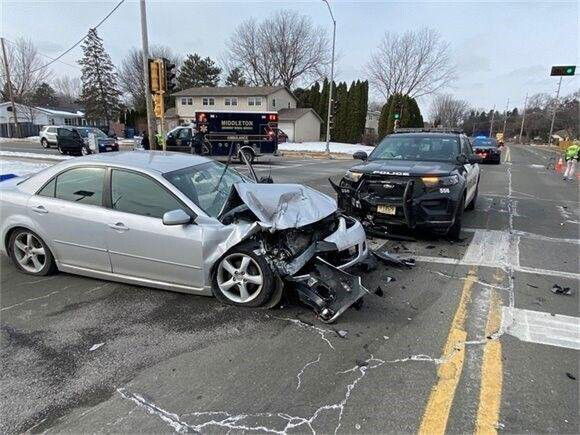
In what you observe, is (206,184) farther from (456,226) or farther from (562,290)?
(562,290)

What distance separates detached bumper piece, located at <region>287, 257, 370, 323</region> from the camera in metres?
3.71

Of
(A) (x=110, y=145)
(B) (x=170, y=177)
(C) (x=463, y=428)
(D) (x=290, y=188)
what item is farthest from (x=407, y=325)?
(A) (x=110, y=145)

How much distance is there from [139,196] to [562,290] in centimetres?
471

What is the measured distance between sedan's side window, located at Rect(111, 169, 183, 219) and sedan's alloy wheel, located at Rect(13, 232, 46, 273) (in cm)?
124

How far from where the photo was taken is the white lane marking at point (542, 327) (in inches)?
138

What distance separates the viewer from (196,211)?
403 cm

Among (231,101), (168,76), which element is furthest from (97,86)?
(168,76)

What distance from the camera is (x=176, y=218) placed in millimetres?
3855

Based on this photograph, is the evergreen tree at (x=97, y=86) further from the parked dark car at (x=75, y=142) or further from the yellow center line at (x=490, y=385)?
the yellow center line at (x=490, y=385)

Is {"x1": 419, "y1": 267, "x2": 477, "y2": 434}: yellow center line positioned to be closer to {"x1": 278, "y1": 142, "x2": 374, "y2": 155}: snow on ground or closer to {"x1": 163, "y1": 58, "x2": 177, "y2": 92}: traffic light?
{"x1": 163, "y1": 58, "x2": 177, "y2": 92}: traffic light

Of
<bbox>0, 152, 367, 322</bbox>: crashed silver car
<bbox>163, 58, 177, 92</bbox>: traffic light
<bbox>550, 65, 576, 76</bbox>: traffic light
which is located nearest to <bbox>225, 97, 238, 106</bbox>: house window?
<bbox>550, 65, 576, 76</bbox>: traffic light

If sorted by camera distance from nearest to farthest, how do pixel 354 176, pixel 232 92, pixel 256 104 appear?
pixel 354 176, pixel 256 104, pixel 232 92

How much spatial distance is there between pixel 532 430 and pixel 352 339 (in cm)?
139

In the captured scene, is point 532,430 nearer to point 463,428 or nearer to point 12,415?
point 463,428
